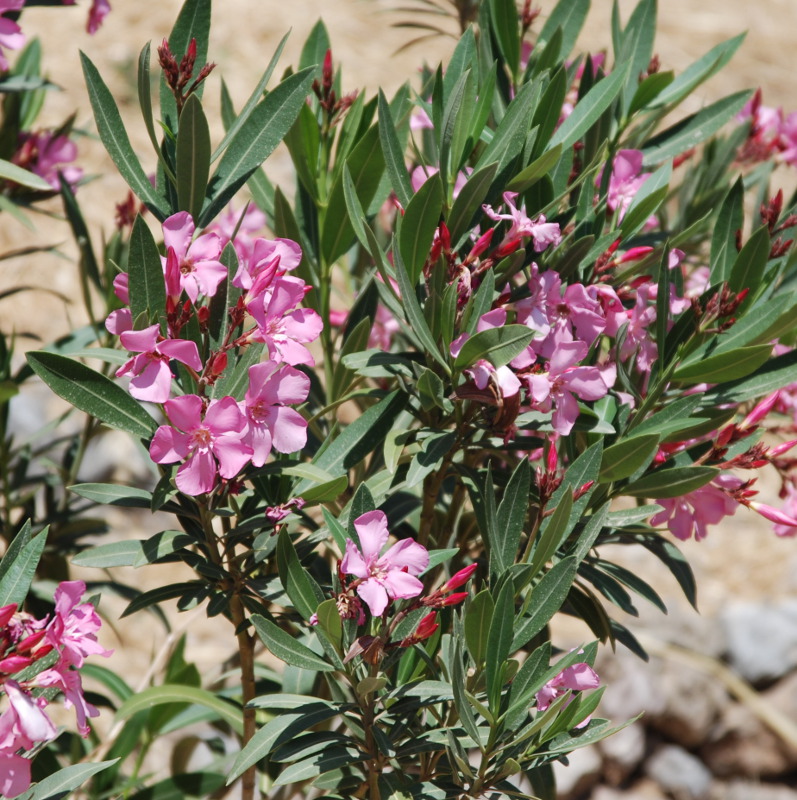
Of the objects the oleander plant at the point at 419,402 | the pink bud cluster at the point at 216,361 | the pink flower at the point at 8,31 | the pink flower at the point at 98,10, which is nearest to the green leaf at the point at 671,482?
the oleander plant at the point at 419,402

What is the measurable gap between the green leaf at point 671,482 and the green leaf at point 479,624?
0.65ft

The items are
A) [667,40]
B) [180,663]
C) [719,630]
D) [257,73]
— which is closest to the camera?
[180,663]

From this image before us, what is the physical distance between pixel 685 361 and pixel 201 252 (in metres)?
0.49

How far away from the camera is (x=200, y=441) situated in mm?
795

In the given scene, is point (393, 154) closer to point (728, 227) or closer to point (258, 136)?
point (258, 136)

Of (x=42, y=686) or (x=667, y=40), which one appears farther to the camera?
(x=667, y=40)

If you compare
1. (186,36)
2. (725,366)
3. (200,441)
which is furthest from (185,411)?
(725,366)

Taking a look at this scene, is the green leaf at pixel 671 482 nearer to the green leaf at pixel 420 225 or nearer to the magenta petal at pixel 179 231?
the green leaf at pixel 420 225

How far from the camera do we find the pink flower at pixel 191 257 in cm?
82

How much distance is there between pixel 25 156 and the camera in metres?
1.58

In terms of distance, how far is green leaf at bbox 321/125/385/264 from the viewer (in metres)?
1.04

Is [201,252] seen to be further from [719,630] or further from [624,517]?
[719,630]

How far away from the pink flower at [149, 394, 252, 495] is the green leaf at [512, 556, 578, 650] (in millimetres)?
282

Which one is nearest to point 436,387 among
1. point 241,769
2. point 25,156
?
point 241,769
